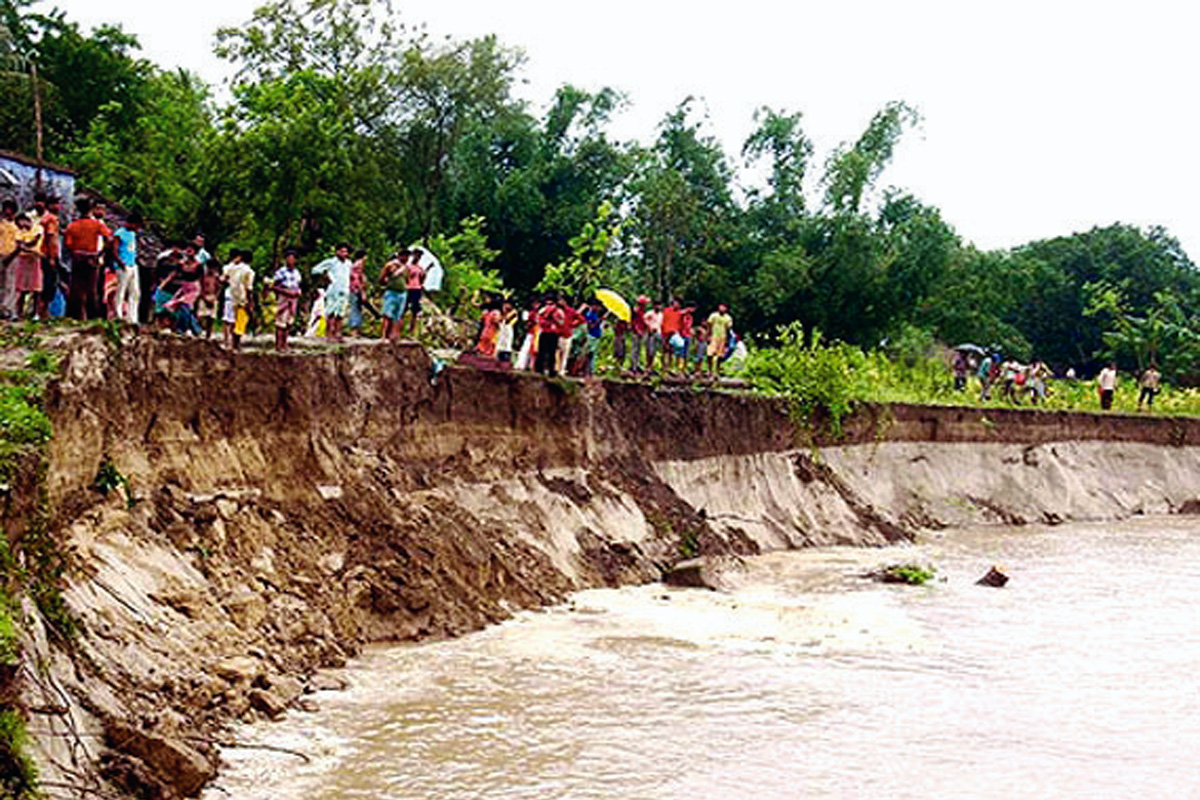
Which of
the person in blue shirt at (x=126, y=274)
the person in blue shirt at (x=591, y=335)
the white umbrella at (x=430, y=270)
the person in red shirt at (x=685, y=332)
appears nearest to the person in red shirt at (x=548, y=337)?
the person in blue shirt at (x=591, y=335)

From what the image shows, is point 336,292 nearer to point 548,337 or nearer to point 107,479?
point 548,337

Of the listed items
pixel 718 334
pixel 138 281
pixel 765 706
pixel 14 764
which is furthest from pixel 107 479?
pixel 718 334

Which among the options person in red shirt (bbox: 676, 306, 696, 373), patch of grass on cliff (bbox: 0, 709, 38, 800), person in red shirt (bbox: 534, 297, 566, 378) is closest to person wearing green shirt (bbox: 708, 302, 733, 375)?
person in red shirt (bbox: 676, 306, 696, 373)

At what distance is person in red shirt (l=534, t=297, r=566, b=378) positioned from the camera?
21984mm

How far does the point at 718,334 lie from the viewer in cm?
2750

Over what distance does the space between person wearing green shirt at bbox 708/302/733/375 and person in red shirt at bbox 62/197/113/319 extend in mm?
13434

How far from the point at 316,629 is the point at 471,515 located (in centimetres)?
458

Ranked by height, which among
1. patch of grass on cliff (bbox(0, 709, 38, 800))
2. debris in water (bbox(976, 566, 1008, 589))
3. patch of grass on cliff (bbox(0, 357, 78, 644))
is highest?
patch of grass on cliff (bbox(0, 357, 78, 644))

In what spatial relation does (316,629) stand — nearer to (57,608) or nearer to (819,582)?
(57,608)

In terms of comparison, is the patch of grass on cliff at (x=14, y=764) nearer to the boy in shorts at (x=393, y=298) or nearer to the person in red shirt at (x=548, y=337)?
the boy in shorts at (x=393, y=298)

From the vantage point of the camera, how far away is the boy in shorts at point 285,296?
17.2 metres

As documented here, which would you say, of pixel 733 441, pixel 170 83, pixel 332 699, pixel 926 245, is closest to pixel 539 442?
pixel 733 441

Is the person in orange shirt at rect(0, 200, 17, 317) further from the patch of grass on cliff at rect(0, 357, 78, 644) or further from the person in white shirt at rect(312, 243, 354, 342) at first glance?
the person in white shirt at rect(312, 243, 354, 342)

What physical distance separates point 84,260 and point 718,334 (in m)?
14.1
